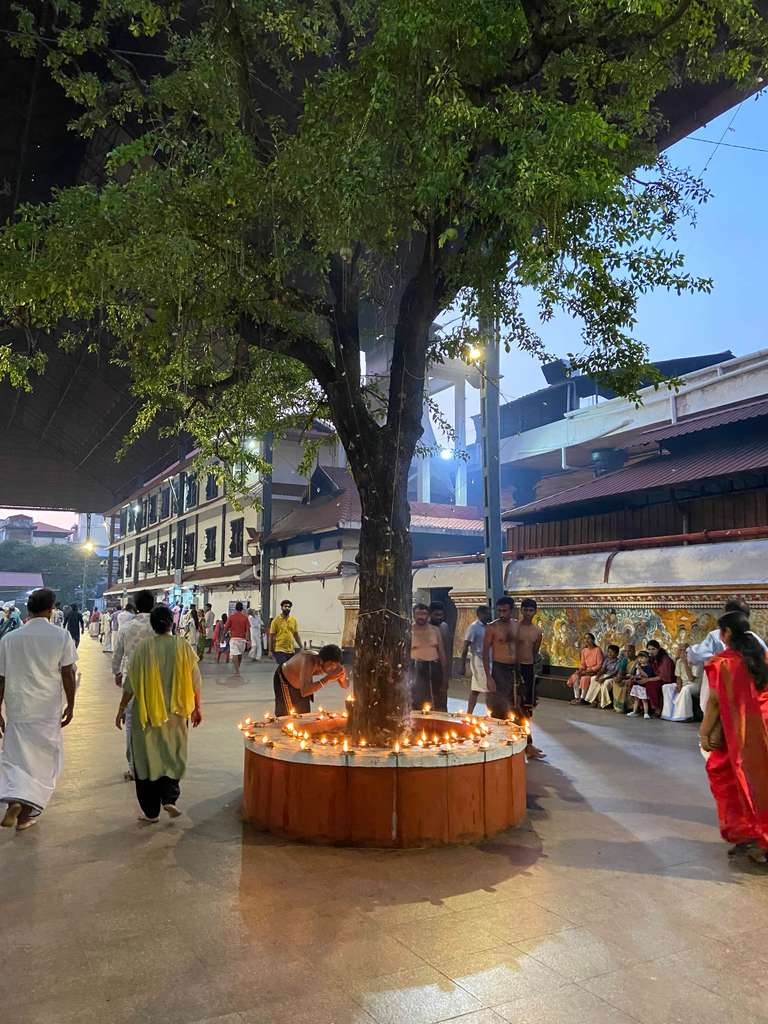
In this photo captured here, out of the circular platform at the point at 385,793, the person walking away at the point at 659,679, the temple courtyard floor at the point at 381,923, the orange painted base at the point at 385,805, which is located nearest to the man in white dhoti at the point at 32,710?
the temple courtyard floor at the point at 381,923

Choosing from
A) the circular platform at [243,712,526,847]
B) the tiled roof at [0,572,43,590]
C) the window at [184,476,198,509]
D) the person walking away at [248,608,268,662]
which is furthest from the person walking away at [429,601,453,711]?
the tiled roof at [0,572,43,590]

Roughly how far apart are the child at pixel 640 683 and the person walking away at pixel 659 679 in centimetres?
8

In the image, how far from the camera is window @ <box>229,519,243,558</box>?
30672mm

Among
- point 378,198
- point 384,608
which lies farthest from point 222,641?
point 378,198

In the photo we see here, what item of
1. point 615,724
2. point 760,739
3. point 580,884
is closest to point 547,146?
point 760,739

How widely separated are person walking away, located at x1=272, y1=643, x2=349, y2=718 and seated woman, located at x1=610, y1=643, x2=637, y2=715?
6.96 m

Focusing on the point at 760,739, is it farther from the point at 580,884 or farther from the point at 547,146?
the point at 547,146

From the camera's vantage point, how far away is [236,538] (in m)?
31.2

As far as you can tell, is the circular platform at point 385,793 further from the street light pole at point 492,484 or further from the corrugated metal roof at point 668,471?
the corrugated metal roof at point 668,471

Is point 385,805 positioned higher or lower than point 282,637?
lower

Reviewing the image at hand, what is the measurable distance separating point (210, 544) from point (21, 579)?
4177cm

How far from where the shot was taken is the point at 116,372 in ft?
80.2

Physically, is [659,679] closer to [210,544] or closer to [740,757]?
[740,757]

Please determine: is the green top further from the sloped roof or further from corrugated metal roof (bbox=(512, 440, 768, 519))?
the sloped roof
